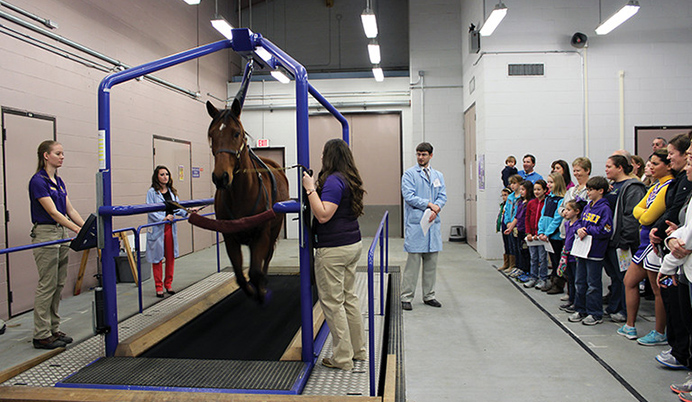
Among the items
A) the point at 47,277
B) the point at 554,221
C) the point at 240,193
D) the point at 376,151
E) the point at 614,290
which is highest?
the point at 376,151

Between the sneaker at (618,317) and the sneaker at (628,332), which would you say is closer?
the sneaker at (628,332)

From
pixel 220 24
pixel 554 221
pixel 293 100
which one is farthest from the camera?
pixel 293 100

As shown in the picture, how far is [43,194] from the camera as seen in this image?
3.57m

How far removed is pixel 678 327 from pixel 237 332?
11.0 ft

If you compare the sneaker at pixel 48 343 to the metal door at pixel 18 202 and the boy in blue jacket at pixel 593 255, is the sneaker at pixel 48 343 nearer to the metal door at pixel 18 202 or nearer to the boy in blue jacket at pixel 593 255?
the metal door at pixel 18 202

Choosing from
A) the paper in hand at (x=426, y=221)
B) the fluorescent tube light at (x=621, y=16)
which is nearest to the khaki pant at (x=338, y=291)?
the paper in hand at (x=426, y=221)

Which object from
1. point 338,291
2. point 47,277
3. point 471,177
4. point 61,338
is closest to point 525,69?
point 471,177

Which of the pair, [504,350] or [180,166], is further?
[180,166]

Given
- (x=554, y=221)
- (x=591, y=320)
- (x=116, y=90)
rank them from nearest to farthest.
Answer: (x=591, y=320)
(x=554, y=221)
(x=116, y=90)

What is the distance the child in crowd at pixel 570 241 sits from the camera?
4406 millimetres

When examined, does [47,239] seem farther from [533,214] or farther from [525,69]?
[525,69]

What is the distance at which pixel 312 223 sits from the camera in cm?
302

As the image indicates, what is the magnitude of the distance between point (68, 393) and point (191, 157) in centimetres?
712

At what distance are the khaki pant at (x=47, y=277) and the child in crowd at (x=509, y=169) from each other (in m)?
6.07
